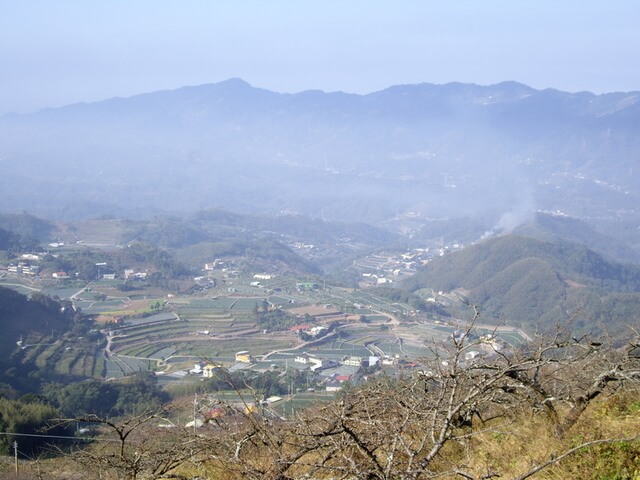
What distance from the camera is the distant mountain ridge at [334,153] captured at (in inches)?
3206

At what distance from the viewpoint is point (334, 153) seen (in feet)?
435

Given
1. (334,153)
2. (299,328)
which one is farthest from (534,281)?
(334,153)

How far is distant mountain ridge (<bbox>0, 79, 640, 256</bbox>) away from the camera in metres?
81.4

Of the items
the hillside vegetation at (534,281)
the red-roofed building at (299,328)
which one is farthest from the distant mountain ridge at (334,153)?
the red-roofed building at (299,328)

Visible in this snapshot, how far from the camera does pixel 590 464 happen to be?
2969 millimetres

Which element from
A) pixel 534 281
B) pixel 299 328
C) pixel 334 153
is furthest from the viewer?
pixel 334 153

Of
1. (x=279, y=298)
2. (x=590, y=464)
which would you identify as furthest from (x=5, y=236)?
(x=590, y=464)

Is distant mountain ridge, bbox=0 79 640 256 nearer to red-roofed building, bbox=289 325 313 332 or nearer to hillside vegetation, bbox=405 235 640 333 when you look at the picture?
hillside vegetation, bbox=405 235 640 333

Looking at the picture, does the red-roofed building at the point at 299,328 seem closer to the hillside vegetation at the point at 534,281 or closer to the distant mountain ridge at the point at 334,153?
the hillside vegetation at the point at 534,281

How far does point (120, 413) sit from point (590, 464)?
12686mm

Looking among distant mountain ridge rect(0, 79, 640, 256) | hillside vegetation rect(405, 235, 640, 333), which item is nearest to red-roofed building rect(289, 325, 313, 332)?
hillside vegetation rect(405, 235, 640, 333)

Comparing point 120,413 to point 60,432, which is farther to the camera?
point 120,413

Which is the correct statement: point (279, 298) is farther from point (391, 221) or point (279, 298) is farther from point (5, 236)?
point (391, 221)

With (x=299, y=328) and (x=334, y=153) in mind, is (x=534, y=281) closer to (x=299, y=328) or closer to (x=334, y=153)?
(x=299, y=328)
